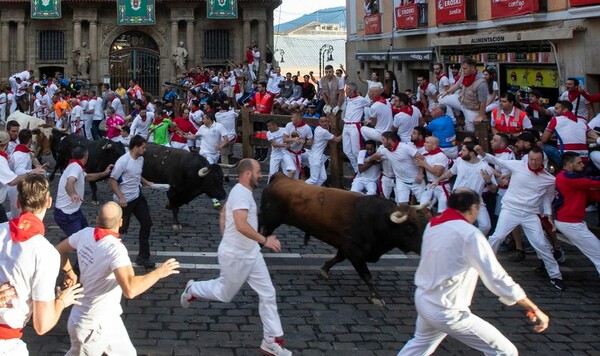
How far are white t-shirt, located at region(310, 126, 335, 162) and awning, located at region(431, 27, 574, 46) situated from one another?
6.65 m

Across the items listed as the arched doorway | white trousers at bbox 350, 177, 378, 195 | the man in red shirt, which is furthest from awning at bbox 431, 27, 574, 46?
the arched doorway

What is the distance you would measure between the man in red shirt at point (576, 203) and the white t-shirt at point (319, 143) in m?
6.55

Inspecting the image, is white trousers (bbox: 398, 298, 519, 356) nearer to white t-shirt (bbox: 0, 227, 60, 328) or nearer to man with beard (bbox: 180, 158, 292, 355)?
man with beard (bbox: 180, 158, 292, 355)

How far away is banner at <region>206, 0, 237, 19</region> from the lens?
145ft

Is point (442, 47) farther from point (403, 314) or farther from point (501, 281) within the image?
point (501, 281)

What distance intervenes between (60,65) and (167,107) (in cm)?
2430

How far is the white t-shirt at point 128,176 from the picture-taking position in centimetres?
1078

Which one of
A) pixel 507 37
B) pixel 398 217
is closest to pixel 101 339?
pixel 398 217

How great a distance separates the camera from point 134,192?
10836mm

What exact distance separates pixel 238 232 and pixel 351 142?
27.8 feet

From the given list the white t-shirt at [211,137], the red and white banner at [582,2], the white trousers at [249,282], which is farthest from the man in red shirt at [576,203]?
the red and white banner at [582,2]

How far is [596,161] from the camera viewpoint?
11.2 metres

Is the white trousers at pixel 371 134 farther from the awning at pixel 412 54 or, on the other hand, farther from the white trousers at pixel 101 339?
the awning at pixel 412 54

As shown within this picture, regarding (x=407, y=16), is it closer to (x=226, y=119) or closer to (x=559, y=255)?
(x=226, y=119)
